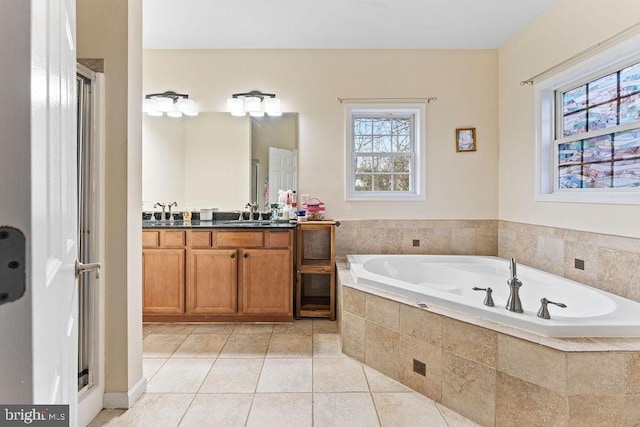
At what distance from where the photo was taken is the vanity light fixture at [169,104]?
3.37m

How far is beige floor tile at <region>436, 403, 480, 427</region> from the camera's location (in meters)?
1.69

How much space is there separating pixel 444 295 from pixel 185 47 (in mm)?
3278

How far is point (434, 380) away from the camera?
1.89 meters

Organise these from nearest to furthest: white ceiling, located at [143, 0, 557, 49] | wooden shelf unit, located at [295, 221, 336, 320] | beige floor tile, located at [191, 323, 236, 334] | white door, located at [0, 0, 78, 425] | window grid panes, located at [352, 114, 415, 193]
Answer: white door, located at [0, 0, 78, 425] < white ceiling, located at [143, 0, 557, 49] < beige floor tile, located at [191, 323, 236, 334] < wooden shelf unit, located at [295, 221, 336, 320] < window grid panes, located at [352, 114, 415, 193]

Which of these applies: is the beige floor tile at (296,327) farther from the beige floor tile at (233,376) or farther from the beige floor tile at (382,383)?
the beige floor tile at (382,383)

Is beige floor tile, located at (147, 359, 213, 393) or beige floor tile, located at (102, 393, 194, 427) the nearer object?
beige floor tile, located at (102, 393, 194, 427)

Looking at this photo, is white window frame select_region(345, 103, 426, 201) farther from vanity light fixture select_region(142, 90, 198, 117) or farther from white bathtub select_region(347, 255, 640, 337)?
vanity light fixture select_region(142, 90, 198, 117)

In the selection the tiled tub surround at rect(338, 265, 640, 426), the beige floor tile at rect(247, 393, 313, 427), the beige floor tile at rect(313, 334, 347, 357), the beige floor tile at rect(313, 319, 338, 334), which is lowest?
the beige floor tile at rect(247, 393, 313, 427)

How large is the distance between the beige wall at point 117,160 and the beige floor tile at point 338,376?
1.10m

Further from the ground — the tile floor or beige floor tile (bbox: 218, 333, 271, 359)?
beige floor tile (bbox: 218, 333, 271, 359)

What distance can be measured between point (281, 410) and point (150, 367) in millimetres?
1047

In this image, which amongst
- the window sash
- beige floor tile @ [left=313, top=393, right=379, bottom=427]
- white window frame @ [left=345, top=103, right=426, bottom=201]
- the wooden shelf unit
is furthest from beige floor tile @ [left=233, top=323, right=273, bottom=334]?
the window sash

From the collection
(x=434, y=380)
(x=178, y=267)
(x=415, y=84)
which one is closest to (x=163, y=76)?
(x=178, y=267)

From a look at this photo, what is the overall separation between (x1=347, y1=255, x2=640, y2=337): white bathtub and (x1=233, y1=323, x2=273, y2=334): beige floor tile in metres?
0.92
